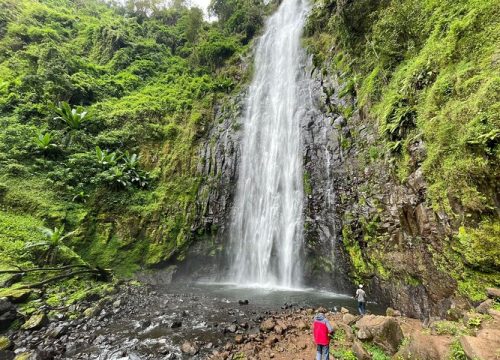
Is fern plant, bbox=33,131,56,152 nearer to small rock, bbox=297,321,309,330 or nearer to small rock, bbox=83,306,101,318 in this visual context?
small rock, bbox=83,306,101,318

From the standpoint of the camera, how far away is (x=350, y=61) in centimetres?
1523

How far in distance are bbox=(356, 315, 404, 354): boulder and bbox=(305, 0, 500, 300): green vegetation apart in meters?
2.35

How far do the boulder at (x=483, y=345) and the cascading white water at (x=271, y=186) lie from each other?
972cm

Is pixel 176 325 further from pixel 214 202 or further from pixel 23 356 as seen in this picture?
pixel 214 202

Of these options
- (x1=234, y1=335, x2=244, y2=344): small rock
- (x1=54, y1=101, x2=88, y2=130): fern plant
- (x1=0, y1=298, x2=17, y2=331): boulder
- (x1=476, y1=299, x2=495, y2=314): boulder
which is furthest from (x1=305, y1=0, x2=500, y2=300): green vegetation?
(x1=54, y1=101, x2=88, y2=130): fern plant

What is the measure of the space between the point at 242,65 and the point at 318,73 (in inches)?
443

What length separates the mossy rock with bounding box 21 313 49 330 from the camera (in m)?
7.87

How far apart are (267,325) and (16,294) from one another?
8687mm

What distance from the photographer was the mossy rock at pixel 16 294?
8781 millimetres

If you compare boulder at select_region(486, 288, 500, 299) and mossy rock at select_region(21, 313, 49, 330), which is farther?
mossy rock at select_region(21, 313, 49, 330)

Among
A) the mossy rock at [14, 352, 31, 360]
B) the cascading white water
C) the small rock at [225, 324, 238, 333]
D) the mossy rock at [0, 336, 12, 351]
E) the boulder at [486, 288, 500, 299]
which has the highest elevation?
the cascading white water

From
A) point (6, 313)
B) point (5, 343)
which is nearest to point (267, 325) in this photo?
point (5, 343)

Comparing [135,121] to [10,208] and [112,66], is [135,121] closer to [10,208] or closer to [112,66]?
[10,208]

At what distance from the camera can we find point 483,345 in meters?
4.07
